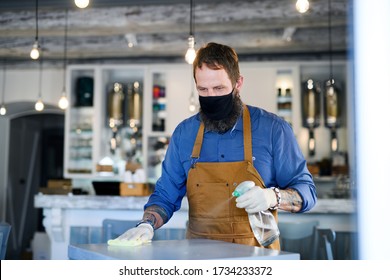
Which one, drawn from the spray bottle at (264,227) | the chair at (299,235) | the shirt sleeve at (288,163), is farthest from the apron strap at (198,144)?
the chair at (299,235)

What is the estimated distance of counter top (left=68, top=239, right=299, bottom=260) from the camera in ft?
4.58

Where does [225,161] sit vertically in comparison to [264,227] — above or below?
above

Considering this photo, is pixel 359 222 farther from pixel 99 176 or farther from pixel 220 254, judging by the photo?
pixel 99 176

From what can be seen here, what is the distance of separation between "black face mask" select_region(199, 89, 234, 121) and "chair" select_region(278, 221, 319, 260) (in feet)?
6.45

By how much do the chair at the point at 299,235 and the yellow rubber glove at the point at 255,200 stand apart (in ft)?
7.09

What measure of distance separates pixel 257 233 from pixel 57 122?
8.05 metres

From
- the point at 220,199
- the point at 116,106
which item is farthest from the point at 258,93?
the point at 220,199

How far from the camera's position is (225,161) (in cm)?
211

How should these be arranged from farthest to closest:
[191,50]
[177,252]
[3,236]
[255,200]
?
[191,50]
[3,236]
[255,200]
[177,252]

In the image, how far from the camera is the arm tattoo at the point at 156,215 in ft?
6.59

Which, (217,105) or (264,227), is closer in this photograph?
(264,227)

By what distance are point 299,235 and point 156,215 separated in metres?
2.13

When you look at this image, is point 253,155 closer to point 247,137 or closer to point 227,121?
point 247,137

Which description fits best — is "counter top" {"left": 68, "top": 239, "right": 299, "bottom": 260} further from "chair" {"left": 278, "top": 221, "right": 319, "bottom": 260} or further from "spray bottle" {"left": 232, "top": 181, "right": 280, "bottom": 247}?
"chair" {"left": 278, "top": 221, "right": 319, "bottom": 260}
